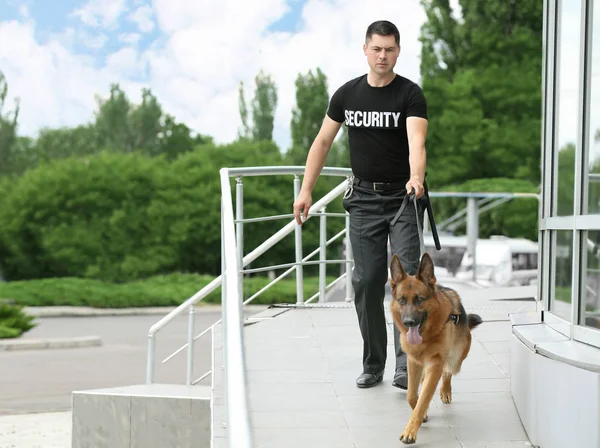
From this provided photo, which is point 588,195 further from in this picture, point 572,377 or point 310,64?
point 310,64

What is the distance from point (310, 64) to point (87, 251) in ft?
65.8

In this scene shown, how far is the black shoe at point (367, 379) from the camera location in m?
5.30

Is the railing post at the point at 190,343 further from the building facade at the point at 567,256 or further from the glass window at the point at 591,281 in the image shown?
the glass window at the point at 591,281

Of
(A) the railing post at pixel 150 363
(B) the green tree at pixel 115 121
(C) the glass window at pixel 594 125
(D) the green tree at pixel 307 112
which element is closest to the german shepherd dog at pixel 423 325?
(C) the glass window at pixel 594 125

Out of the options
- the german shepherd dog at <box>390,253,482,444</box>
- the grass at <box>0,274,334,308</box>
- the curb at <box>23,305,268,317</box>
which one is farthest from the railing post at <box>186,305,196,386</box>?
the grass at <box>0,274,334,308</box>

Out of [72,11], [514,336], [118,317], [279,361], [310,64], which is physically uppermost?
[72,11]

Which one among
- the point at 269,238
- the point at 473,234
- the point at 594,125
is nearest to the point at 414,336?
the point at 594,125

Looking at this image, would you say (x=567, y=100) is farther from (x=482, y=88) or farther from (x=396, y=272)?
(x=482, y=88)

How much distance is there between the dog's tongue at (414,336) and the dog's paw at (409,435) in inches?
14.3

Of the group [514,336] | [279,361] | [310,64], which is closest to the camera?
[514,336]

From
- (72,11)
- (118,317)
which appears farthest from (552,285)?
(72,11)

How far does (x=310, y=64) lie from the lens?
194ft

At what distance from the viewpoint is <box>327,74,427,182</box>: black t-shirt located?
4.82m

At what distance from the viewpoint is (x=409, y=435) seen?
4.15 meters
